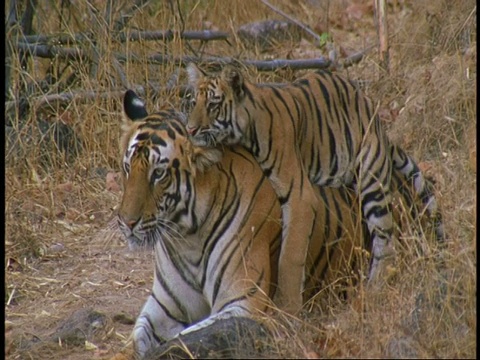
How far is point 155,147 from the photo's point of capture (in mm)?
5461

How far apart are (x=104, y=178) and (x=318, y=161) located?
2740mm

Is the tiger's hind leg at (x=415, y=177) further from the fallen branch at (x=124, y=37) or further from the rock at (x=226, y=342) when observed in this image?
the fallen branch at (x=124, y=37)

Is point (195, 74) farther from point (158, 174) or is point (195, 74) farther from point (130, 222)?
point (130, 222)

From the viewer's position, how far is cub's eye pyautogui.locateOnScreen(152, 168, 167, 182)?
17.9 ft

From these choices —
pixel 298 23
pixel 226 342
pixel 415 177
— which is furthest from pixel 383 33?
pixel 226 342

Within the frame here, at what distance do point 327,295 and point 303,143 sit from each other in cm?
82

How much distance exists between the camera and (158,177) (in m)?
5.45

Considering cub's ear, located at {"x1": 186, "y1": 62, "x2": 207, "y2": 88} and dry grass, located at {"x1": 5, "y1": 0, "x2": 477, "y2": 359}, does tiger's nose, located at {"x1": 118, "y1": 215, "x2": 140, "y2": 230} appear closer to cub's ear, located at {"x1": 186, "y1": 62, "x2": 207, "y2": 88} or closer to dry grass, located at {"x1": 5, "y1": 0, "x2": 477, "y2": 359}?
dry grass, located at {"x1": 5, "y1": 0, "x2": 477, "y2": 359}

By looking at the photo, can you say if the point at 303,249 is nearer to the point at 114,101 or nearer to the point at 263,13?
the point at 114,101

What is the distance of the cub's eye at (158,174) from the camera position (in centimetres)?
544

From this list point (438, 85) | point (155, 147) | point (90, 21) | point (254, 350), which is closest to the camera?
point (254, 350)

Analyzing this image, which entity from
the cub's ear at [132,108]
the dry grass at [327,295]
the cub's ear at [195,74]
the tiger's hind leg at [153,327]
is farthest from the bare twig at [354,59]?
the tiger's hind leg at [153,327]

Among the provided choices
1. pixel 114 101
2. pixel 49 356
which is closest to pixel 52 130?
pixel 114 101

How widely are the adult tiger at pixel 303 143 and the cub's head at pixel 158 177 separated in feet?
0.36
